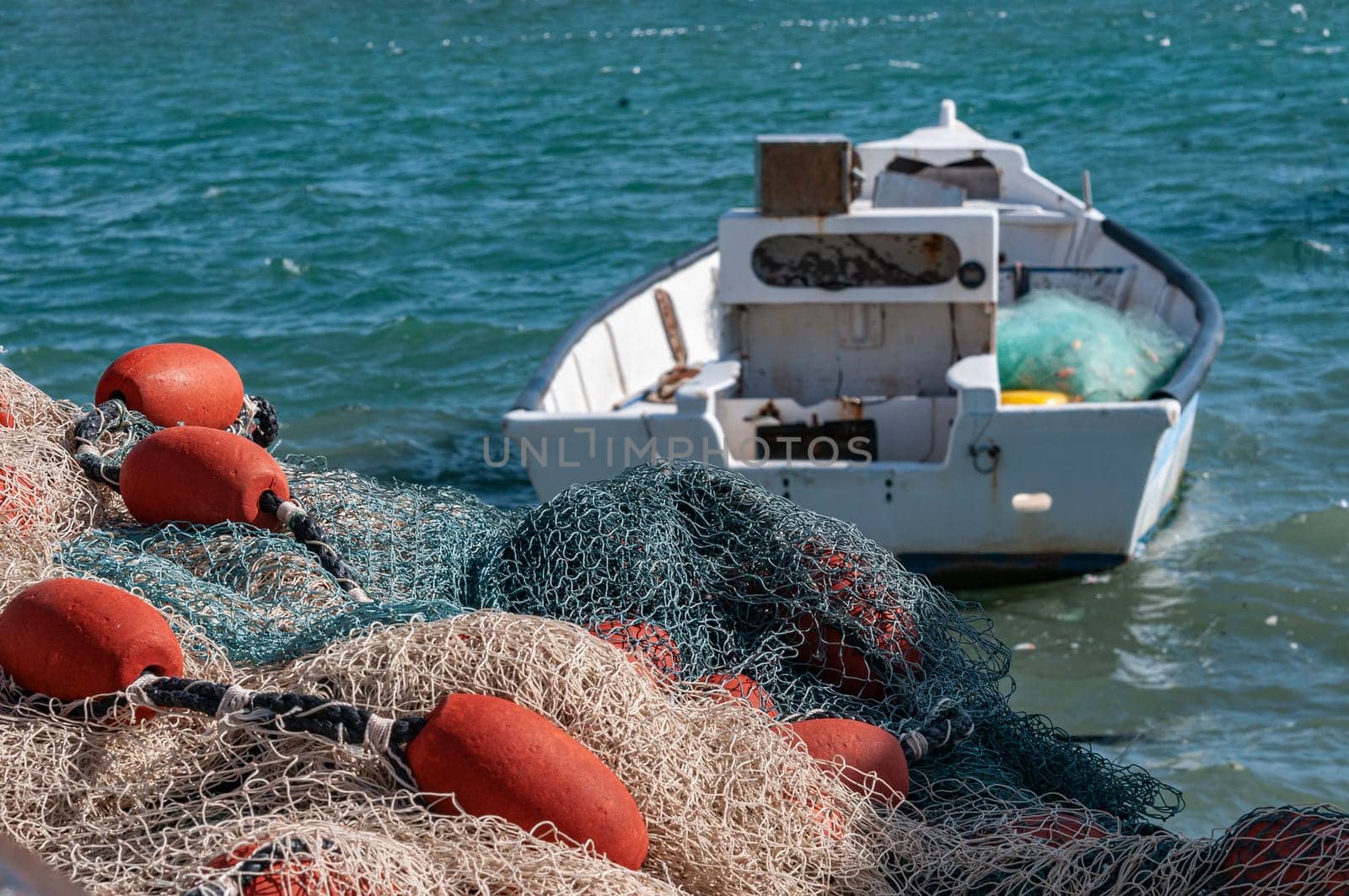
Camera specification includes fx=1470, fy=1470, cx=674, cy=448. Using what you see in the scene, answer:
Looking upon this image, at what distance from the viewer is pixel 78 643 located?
8.64 ft

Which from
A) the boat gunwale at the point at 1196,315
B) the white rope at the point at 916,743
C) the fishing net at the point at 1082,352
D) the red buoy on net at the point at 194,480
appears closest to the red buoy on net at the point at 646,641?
the white rope at the point at 916,743

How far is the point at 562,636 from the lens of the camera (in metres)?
2.71

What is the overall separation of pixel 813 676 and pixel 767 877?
901 millimetres

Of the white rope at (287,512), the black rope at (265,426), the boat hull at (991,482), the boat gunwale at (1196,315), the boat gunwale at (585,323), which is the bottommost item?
the boat hull at (991,482)

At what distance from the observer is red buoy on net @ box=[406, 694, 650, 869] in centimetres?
236

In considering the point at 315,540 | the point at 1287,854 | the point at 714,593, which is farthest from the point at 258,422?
the point at 1287,854

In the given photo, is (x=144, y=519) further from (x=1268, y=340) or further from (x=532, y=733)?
(x=1268, y=340)

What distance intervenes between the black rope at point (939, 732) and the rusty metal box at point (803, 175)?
17.9 ft

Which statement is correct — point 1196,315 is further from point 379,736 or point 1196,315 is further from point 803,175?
point 379,736

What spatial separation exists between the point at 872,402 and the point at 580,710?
6189 millimetres

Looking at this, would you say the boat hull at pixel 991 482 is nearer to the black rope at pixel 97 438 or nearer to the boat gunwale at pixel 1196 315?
the boat gunwale at pixel 1196 315

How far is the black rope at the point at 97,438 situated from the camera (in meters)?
3.78

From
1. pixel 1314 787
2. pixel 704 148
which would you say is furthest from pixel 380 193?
pixel 1314 787

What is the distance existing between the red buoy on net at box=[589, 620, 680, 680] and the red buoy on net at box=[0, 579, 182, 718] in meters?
0.88
